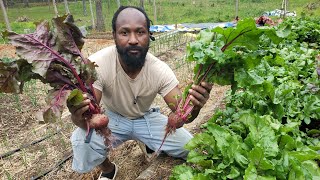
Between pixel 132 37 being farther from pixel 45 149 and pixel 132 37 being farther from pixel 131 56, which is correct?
pixel 45 149

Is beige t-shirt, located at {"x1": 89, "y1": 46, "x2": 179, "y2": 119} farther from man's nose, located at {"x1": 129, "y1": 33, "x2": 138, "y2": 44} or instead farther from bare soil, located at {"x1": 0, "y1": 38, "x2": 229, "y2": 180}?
bare soil, located at {"x1": 0, "y1": 38, "x2": 229, "y2": 180}

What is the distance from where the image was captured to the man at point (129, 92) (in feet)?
9.20

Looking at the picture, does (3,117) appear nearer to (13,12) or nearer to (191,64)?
(191,64)

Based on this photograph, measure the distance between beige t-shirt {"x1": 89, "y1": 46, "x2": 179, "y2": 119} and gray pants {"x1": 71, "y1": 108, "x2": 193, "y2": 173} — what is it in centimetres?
15

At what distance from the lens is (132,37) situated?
276cm

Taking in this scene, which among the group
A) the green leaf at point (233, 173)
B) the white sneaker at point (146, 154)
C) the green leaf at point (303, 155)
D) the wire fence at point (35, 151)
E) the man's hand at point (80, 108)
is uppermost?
the man's hand at point (80, 108)

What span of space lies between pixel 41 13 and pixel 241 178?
988 inches

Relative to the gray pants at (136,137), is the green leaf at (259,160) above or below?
above

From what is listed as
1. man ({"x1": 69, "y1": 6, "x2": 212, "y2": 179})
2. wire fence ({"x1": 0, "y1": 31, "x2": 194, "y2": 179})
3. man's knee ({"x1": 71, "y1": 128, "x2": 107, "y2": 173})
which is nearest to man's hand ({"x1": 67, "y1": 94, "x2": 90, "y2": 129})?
man ({"x1": 69, "y1": 6, "x2": 212, "y2": 179})

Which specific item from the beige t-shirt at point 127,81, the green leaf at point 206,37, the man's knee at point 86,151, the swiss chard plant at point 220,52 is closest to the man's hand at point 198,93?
the swiss chard plant at point 220,52

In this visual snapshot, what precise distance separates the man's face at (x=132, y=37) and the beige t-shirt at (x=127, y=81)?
198 mm

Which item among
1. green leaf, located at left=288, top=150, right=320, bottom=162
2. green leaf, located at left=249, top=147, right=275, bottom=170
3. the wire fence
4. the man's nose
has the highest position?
the man's nose

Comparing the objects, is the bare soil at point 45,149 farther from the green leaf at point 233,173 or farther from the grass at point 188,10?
the grass at point 188,10

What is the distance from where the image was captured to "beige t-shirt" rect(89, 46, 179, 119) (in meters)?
2.97
